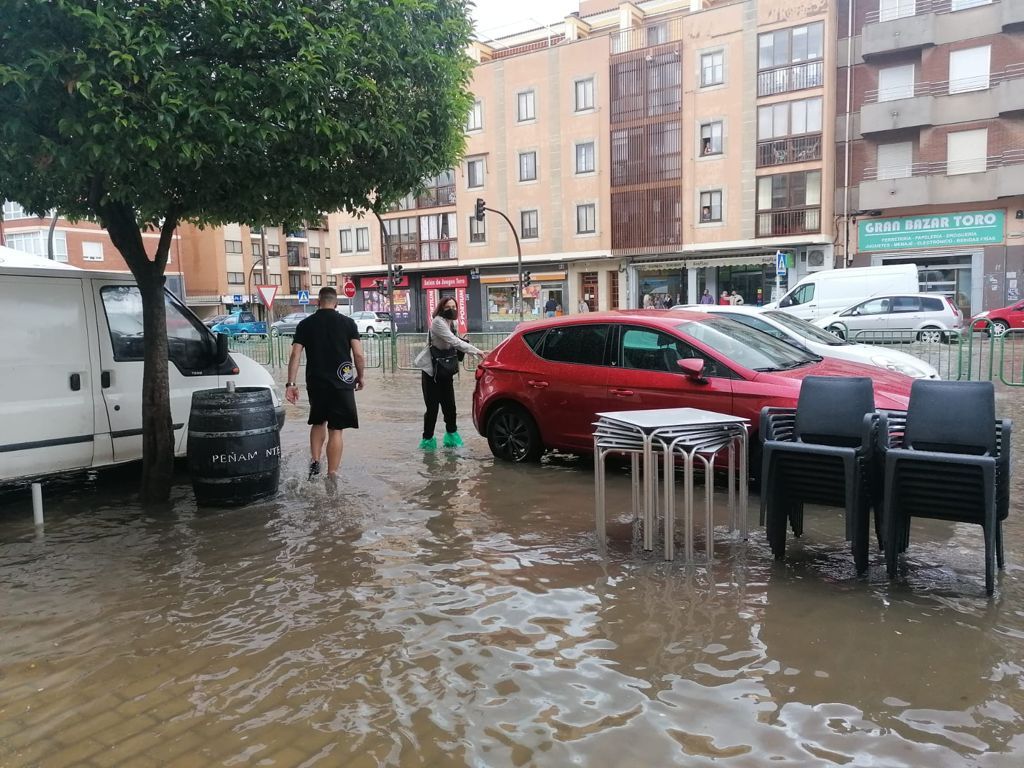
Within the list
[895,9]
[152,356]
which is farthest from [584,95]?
[152,356]

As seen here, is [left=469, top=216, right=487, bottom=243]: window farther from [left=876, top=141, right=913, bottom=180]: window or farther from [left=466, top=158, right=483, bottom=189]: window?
[left=876, top=141, right=913, bottom=180]: window

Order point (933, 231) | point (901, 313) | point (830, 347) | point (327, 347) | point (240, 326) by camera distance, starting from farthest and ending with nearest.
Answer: point (240, 326)
point (933, 231)
point (901, 313)
point (830, 347)
point (327, 347)

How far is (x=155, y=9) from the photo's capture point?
209 inches

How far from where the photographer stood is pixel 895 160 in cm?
3309

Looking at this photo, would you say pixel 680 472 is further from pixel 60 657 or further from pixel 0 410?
pixel 0 410

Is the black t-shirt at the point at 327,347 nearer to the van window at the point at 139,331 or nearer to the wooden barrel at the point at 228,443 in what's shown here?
the wooden barrel at the point at 228,443

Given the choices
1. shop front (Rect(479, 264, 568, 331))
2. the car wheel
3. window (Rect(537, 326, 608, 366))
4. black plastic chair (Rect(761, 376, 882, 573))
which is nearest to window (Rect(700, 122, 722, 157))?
shop front (Rect(479, 264, 568, 331))

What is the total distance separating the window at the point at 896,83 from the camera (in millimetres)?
32688

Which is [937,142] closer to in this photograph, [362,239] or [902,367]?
[902,367]

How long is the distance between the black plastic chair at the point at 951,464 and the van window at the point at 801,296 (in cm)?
2145

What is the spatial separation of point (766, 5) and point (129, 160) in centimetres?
3566

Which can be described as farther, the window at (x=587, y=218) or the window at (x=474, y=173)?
the window at (x=474, y=173)

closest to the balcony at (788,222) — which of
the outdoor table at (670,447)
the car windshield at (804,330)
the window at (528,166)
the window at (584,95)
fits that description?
the window at (584,95)

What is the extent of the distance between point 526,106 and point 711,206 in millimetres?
11686
